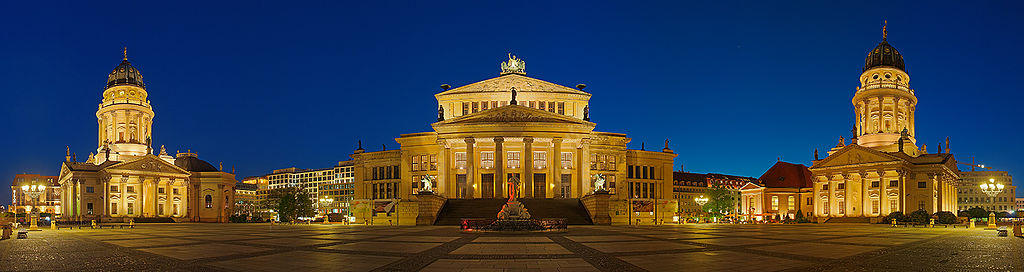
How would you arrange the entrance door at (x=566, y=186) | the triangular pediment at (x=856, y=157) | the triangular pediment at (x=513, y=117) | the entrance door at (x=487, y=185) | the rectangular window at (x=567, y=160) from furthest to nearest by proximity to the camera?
the triangular pediment at (x=856, y=157) < the entrance door at (x=487, y=185) < the rectangular window at (x=567, y=160) < the entrance door at (x=566, y=186) < the triangular pediment at (x=513, y=117)

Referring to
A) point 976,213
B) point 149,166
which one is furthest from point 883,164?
point 149,166

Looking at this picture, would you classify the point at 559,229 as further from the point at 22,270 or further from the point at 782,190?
the point at 782,190

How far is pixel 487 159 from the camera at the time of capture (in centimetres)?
7875

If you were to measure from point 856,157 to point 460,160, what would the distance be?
157ft

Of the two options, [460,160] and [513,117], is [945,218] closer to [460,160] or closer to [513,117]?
[513,117]

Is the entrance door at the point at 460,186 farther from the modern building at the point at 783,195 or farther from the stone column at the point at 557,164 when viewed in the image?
the modern building at the point at 783,195

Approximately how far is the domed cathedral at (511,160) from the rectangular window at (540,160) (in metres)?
0.11

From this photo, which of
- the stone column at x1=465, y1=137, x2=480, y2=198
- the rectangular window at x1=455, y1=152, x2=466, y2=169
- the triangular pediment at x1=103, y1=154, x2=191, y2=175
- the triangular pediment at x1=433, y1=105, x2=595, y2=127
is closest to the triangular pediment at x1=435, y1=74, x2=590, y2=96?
the rectangular window at x1=455, y1=152, x2=466, y2=169

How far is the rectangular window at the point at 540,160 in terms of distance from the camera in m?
78.1

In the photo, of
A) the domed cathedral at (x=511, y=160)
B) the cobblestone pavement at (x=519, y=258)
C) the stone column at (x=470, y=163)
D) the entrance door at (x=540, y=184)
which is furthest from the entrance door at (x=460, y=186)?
the cobblestone pavement at (x=519, y=258)

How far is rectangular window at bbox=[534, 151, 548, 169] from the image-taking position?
78125 millimetres

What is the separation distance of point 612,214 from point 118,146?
7829 centimetres

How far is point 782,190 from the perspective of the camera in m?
104

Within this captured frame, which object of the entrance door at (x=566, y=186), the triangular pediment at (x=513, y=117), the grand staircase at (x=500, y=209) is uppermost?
the triangular pediment at (x=513, y=117)
